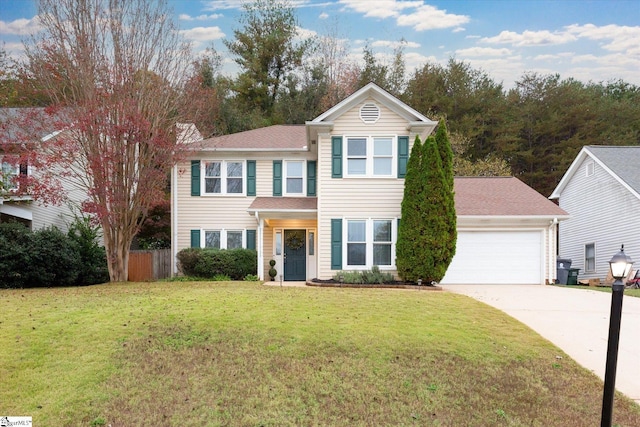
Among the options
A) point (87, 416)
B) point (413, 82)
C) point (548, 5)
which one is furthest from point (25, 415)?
point (548, 5)

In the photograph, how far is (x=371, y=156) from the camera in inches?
618

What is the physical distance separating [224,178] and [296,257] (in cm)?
394

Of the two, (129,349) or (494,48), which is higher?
(494,48)

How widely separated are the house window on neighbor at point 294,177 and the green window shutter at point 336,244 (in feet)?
9.28

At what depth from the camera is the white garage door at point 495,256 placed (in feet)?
54.1

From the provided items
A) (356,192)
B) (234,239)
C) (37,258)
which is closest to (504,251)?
(356,192)

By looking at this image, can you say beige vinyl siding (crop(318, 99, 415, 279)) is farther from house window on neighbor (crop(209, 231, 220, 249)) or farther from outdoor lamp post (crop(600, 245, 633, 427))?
outdoor lamp post (crop(600, 245, 633, 427))

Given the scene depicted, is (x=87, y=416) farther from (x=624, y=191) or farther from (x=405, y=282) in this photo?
(x=624, y=191)

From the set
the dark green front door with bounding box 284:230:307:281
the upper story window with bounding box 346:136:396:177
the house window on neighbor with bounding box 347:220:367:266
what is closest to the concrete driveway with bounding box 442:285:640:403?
the house window on neighbor with bounding box 347:220:367:266

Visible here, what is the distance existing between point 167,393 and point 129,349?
4.81 ft

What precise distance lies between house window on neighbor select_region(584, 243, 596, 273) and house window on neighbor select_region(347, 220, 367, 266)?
11.5 m

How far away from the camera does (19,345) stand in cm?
728

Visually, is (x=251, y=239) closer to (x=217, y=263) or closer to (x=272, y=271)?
(x=272, y=271)

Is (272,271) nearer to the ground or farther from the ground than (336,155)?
nearer to the ground
